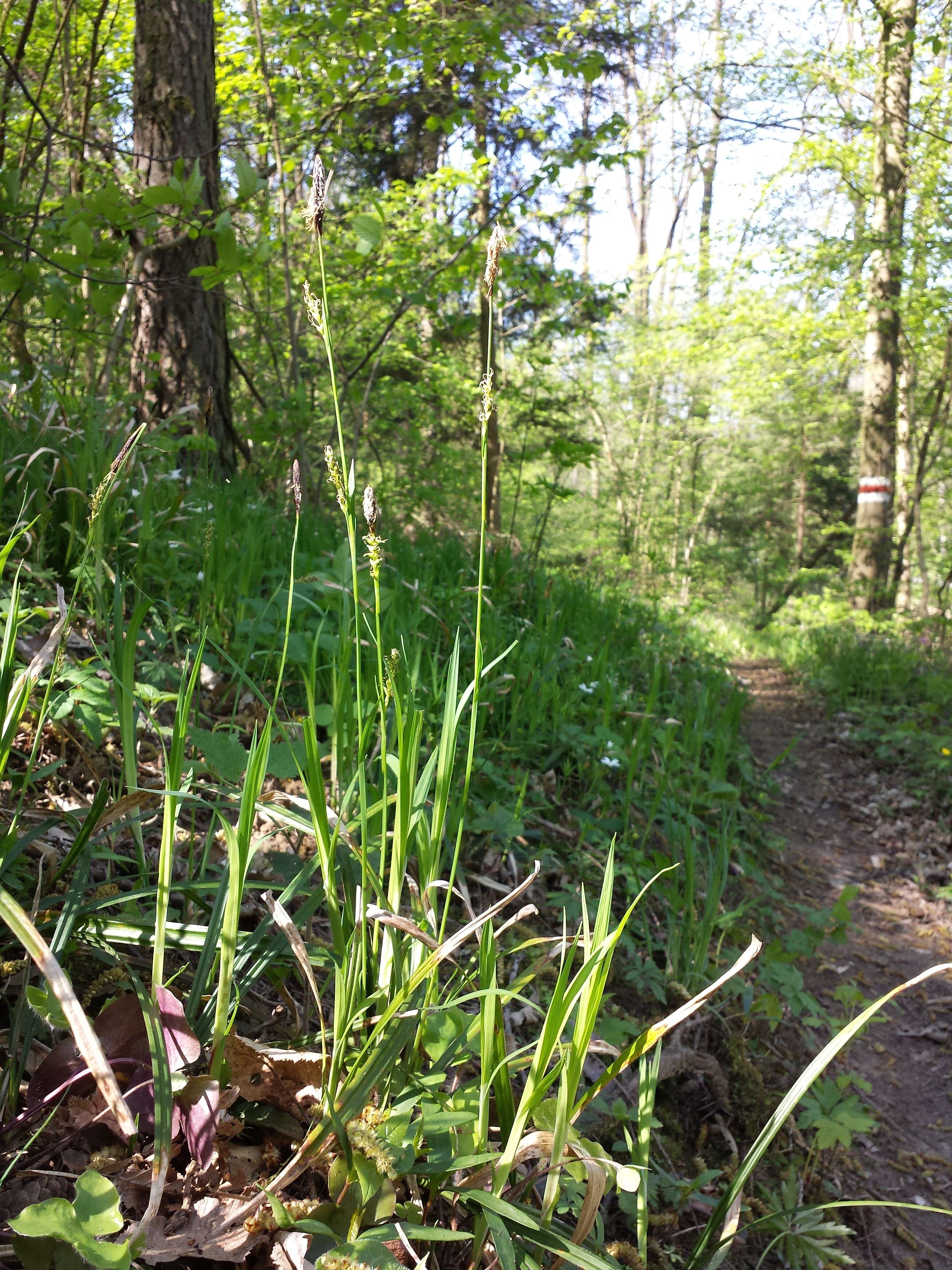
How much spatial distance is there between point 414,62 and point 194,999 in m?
5.68

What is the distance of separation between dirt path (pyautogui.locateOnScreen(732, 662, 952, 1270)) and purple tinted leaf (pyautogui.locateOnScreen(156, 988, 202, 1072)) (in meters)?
1.58

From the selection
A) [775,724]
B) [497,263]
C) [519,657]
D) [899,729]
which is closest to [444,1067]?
[497,263]

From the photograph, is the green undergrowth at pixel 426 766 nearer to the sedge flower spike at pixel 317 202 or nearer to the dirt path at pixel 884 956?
the dirt path at pixel 884 956

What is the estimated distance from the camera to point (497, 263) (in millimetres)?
888

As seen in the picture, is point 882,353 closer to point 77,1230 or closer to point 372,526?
point 372,526

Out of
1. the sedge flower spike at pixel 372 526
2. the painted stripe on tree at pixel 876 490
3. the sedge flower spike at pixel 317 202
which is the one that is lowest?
the sedge flower spike at pixel 372 526

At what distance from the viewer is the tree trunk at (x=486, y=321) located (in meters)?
5.47

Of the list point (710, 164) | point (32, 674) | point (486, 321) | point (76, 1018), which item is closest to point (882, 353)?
point (486, 321)

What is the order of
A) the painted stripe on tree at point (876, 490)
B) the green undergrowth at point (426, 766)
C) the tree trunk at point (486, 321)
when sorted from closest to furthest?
the green undergrowth at point (426, 766)
the tree trunk at point (486, 321)
the painted stripe on tree at point (876, 490)

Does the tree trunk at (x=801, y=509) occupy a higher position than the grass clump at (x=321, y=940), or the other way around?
the tree trunk at (x=801, y=509)

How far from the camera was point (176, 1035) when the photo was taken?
2.96 ft

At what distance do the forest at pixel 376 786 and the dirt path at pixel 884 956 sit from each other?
2 centimetres

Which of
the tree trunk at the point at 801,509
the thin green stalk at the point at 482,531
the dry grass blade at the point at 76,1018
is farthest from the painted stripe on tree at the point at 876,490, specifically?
the dry grass blade at the point at 76,1018

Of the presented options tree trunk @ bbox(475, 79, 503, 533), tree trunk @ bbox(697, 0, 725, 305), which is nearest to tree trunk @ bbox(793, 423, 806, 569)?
tree trunk @ bbox(697, 0, 725, 305)
